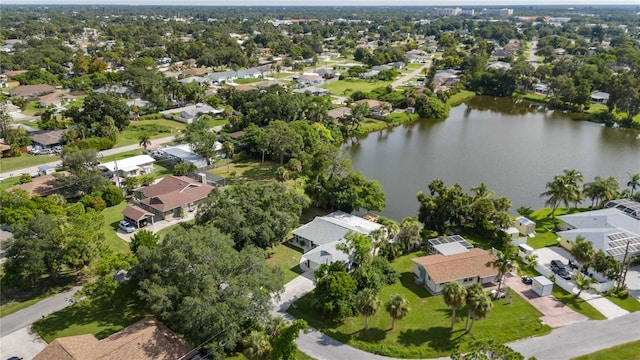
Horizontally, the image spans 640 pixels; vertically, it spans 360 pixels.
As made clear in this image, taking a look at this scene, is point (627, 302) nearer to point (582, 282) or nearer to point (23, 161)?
point (582, 282)

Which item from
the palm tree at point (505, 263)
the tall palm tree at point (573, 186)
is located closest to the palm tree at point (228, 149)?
the palm tree at point (505, 263)

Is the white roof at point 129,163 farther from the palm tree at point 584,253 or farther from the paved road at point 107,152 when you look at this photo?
the palm tree at point 584,253

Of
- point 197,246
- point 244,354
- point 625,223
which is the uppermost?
point 197,246

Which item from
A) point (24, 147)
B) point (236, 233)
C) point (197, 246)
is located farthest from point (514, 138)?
point (24, 147)

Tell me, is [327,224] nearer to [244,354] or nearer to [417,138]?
[244,354]

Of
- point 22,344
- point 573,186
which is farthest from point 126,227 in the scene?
point 573,186
